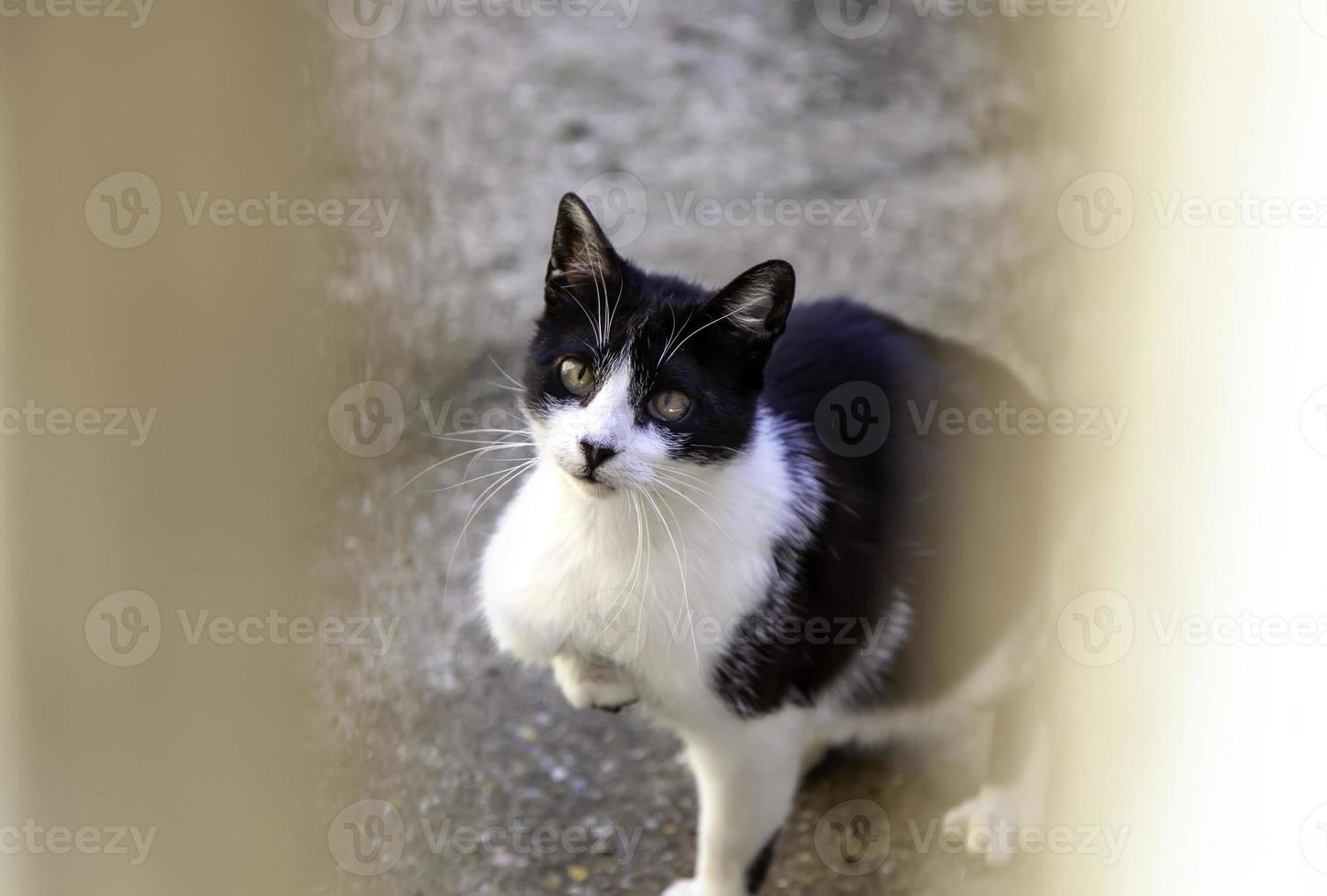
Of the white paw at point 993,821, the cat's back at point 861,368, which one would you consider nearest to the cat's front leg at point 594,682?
the cat's back at point 861,368

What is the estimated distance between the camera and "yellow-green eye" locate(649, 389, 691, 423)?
1.22m

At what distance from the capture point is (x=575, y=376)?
1237mm

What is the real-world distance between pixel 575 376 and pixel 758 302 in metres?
0.22

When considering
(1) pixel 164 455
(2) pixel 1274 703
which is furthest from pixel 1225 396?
(1) pixel 164 455

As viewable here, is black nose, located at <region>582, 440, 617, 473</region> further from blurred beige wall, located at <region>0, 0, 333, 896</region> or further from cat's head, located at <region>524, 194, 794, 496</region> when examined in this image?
blurred beige wall, located at <region>0, 0, 333, 896</region>

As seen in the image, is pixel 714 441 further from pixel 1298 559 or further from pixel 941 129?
pixel 941 129

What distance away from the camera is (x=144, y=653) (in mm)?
772

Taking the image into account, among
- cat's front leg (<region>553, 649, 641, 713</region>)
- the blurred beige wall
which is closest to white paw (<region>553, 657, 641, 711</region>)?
cat's front leg (<region>553, 649, 641, 713</region>)

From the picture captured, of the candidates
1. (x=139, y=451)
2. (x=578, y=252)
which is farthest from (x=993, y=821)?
(x=139, y=451)

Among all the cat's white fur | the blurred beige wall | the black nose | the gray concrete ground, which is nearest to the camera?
the blurred beige wall

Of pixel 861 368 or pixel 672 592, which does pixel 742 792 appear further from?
pixel 861 368

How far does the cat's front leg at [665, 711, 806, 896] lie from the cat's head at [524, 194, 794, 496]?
1.22 ft

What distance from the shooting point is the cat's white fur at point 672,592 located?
1.31 meters

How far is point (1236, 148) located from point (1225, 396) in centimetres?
19
